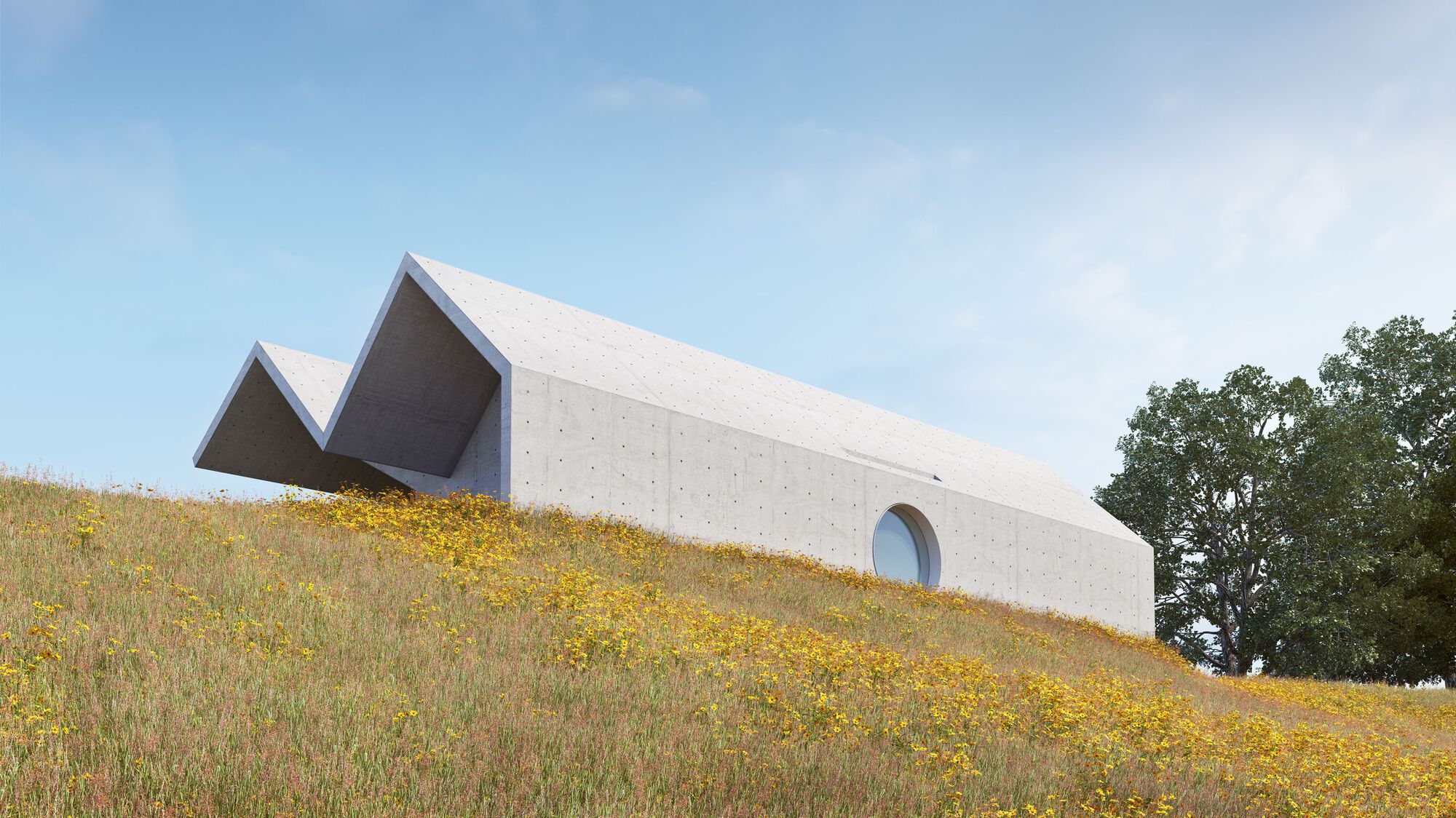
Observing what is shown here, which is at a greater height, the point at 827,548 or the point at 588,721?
the point at 827,548

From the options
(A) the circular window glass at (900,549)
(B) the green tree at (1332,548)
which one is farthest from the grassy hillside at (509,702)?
(B) the green tree at (1332,548)

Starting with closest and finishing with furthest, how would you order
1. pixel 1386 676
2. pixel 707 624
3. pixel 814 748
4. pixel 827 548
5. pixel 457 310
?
pixel 814 748, pixel 707 624, pixel 457 310, pixel 827 548, pixel 1386 676

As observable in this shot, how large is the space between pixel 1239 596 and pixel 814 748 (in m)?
29.4

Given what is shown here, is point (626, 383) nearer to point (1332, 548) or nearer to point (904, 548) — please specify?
point (904, 548)

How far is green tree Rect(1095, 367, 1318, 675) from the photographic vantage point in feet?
98.4

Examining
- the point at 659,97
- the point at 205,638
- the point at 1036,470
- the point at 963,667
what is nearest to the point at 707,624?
the point at 963,667

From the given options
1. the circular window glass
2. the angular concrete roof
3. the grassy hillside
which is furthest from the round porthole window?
the grassy hillside

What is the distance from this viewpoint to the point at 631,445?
58.5 ft

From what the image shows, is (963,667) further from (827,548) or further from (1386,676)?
(1386,676)

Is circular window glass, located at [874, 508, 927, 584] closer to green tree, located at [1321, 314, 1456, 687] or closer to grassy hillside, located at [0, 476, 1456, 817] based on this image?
grassy hillside, located at [0, 476, 1456, 817]

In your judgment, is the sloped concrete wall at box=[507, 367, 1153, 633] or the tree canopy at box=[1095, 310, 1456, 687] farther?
the tree canopy at box=[1095, 310, 1456, 687]

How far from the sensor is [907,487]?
22484mm

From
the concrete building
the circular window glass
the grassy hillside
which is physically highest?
the concrete building

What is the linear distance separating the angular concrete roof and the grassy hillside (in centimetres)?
486
